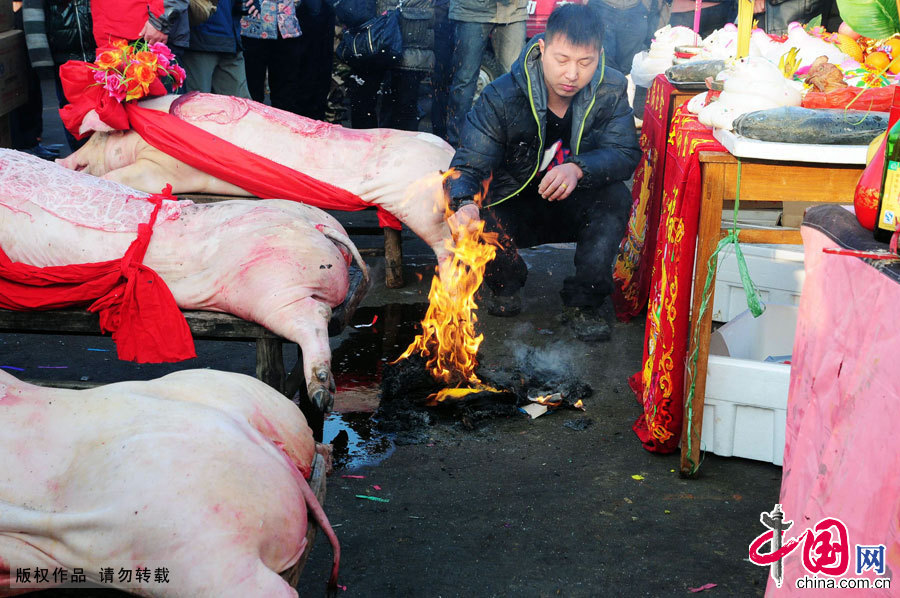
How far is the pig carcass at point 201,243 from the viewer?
311 centimetres

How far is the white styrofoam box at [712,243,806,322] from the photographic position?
3.93 m

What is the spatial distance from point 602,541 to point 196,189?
3128 mm

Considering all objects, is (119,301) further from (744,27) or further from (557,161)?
(744,27)

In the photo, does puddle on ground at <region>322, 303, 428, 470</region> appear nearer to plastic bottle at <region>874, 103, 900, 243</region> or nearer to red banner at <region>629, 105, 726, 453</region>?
red banner at <region>629, 105, 726, 453</region>

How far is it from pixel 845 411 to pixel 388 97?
6.09m

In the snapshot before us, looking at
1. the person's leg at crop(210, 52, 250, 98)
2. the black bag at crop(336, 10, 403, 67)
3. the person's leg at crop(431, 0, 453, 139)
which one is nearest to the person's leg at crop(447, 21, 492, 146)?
the person's leg at crop(431, 0, 453, 139)

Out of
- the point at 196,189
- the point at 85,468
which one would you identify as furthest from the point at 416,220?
the point at 85,468

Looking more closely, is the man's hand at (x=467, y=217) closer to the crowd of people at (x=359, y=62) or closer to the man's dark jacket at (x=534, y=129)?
the man's dark jacket at (x=534, y=129)

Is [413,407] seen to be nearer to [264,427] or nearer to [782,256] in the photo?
[264,427]

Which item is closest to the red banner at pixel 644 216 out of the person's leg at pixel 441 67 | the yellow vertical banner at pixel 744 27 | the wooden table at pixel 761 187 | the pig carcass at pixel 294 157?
the yellow vertical banner at pixel 744 27

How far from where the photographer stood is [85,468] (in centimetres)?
178

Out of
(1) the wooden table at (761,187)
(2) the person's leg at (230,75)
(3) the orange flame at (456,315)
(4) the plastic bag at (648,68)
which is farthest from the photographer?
(2) the person's leg at (230,75)

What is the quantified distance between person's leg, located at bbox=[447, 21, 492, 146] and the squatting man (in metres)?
2.29

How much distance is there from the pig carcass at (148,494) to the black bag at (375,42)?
506 centimetres
